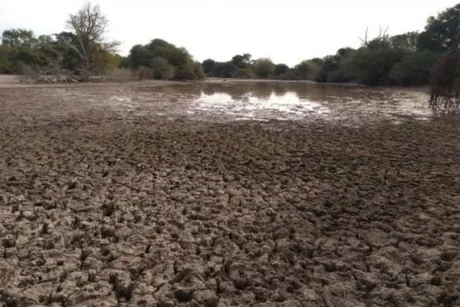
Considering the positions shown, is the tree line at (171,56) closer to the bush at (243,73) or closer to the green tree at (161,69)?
the green tree at (161,69)


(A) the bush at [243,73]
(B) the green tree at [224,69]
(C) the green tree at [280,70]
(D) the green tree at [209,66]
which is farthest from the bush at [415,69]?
(D) the green tree at [209,66]

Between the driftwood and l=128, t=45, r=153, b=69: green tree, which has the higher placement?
l=128, t=45, r=153, b=69: green tree

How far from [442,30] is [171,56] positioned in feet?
113

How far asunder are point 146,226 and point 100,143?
4530 mm

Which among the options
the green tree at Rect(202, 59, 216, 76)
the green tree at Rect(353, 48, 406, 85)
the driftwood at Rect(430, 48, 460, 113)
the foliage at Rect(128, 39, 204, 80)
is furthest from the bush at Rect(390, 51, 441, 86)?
the green tree at Rect(202, 59, 216, 76)

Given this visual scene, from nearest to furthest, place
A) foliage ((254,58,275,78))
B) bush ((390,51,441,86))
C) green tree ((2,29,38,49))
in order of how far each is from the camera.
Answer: bush ((390,51,441,86)) → green tree ((2,29,38,49)) → foliage ((254,58,275,78))

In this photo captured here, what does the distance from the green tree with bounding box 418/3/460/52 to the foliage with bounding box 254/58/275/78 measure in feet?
137

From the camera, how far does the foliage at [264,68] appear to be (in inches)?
3209

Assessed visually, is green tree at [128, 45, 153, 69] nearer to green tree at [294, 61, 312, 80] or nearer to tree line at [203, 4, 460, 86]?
tree line at [203, 4, 460, 86]

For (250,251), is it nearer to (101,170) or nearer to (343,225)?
(343,225)

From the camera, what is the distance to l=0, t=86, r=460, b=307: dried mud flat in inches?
115

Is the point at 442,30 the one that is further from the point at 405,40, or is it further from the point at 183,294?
the point at 183,294

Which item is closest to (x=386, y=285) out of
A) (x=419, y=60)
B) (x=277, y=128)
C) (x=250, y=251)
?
(x=250, y=251)

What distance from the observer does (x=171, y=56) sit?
56.4 metres
